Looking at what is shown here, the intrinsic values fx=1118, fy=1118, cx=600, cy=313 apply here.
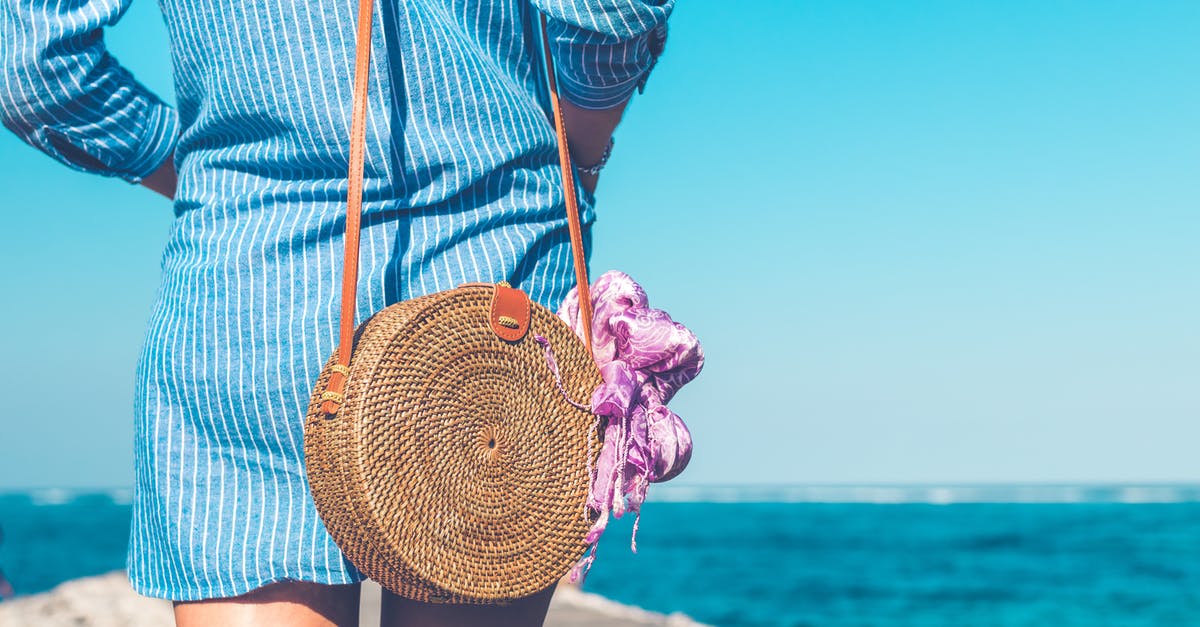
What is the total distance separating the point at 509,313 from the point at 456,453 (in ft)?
0.54

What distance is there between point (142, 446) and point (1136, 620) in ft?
67.1

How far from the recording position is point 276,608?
48.4 inches

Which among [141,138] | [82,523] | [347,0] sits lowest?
[82,523]

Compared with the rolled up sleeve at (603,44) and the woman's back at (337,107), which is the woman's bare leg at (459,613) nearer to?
the woman's back at (337,107)

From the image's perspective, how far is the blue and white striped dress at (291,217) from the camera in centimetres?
123

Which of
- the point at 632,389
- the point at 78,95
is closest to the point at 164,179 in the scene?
the point at 78,95

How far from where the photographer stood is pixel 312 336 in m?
1.22

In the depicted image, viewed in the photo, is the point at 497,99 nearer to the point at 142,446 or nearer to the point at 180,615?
the point at 142,446

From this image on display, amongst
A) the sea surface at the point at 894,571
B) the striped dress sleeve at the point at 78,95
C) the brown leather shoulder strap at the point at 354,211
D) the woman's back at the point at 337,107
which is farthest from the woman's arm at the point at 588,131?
the sea surface at the point at 894,571

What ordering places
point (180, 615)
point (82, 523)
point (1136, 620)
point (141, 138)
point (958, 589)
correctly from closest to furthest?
point (180, 615)
point (141, 138)
point (1136, 620)
point (958, 589)
point (82, 523)

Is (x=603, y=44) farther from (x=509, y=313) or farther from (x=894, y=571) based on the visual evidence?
(x=894, y=571)

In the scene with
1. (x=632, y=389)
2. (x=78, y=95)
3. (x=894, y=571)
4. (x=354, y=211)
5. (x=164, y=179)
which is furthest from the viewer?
(x=894, y=571)

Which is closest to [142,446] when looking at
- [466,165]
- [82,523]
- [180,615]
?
[180,615]

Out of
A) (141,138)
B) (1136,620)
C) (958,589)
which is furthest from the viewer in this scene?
(958,589)
